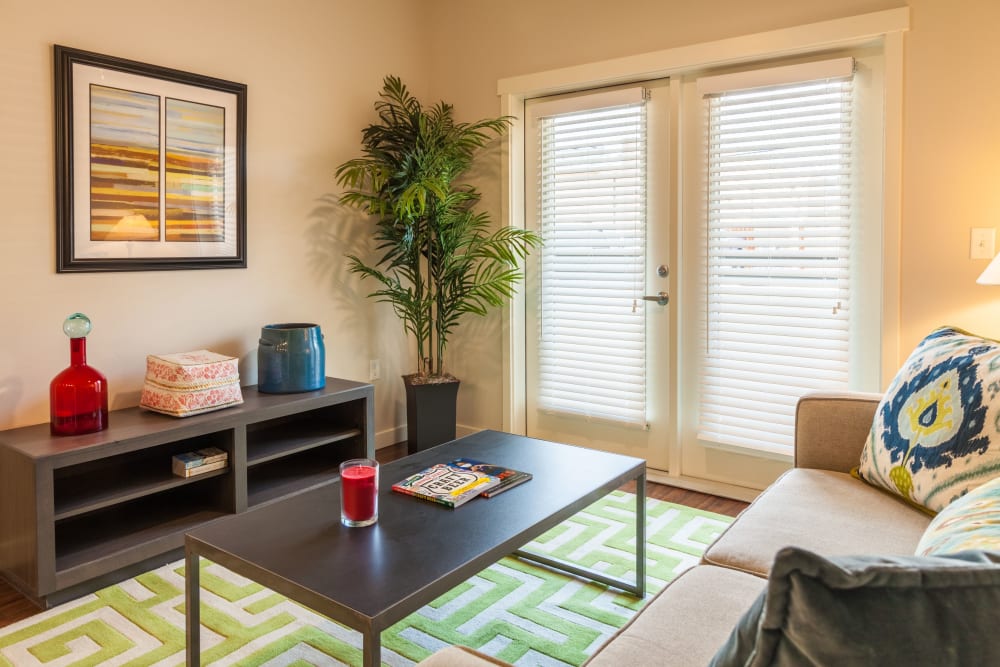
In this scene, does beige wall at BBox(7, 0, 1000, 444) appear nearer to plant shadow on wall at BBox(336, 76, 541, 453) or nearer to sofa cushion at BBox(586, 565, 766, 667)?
plant shadow on wall at BBox(336, 76, 541, 453)

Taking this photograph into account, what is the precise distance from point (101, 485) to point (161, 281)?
2.79 feet

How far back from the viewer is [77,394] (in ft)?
7.68

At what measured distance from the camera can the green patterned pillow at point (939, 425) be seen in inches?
61.4

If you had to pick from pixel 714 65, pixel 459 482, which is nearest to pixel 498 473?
pixel 459 482

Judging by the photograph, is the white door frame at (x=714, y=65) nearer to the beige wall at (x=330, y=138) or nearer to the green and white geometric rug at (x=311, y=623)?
the beige wall at (x=330, y=138)

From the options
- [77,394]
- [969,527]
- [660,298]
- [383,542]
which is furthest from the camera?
[660,298]

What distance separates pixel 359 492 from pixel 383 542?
137 mm

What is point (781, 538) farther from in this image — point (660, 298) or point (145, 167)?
point (145, 167)

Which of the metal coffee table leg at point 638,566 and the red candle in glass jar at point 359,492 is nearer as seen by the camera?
the red candle in glass jar at point 359,492

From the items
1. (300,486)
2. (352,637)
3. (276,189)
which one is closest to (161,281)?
(276,189)

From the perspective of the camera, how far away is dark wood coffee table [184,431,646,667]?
1349 mm

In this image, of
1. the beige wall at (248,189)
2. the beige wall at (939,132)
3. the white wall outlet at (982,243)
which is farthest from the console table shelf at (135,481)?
the white wall outlet at (982,243)

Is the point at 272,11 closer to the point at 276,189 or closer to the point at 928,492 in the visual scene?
the point at 276,189

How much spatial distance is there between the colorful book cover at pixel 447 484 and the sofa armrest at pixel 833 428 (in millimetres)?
955
